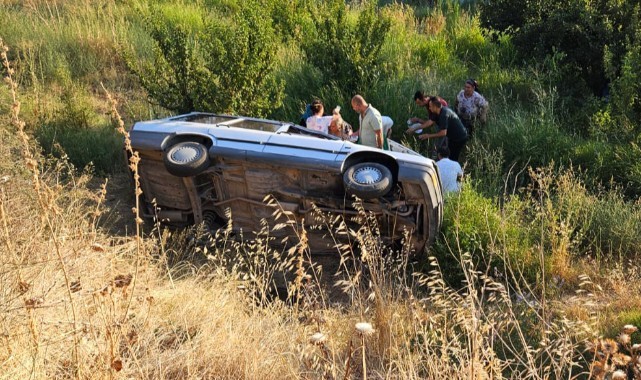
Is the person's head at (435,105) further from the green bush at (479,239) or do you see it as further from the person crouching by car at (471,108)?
the green bush at (479,239)

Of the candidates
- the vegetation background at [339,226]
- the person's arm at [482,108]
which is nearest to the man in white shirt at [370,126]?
the vegetation background at [339,226]

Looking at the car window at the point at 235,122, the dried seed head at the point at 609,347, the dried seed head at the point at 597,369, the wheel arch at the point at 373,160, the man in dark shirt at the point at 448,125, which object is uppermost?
the dried seed head at the point at 609,347

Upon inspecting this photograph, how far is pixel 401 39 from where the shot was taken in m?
15.0

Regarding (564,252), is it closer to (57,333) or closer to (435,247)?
(435,247)

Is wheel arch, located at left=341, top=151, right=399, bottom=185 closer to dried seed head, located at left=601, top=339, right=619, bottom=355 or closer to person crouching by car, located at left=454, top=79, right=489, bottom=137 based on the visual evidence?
dried seed head, located at left=601, top=339, right=619, bottom=355

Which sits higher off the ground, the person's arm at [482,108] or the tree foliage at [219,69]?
the tree foliage at [219,69]

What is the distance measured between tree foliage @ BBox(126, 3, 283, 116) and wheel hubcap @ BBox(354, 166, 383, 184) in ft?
12.4

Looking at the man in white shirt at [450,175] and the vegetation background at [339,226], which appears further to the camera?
the man in white shirt at [450,175]

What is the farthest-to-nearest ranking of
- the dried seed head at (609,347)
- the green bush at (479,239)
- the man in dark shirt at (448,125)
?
the man in dark shirt at (448,125) → the green bush at (479,239) → the dried seed head at (609,347)

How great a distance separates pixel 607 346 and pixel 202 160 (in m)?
5.01

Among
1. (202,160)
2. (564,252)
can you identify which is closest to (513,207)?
(564,252)

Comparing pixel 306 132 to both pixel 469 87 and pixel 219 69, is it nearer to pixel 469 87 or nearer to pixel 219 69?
pixel 219 69

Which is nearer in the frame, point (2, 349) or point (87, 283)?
point (2, 349)

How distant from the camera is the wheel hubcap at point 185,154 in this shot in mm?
7004
